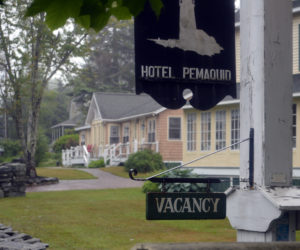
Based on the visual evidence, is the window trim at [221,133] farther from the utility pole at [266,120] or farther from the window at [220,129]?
the utility pole at [266,120]

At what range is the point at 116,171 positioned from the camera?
1453 inches

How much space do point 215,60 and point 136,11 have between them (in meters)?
1.05

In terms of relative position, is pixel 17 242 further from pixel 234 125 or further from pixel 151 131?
pixel 151 131

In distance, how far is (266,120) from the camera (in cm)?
438

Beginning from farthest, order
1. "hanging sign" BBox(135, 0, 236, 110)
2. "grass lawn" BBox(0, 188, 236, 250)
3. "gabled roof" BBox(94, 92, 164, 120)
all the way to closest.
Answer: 1. "gabled roof" BBox(94, 92, 164, 120)
2. "grass lawn" BBox(0, 188, 236, 250)
3. "hanging sign" BBox(135, 0, 236, 110)

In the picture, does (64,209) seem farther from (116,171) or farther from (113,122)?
Answer: (113,122)

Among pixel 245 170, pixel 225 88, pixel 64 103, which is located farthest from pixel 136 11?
pixel 64 103

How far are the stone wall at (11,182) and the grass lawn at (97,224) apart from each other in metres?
1.35

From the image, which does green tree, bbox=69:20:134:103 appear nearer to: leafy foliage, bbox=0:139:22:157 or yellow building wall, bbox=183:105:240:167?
leafy foliage, bbox=0:139:22:157

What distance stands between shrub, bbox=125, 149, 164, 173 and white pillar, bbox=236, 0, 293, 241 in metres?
29.0

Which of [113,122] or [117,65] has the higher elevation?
[117,65]

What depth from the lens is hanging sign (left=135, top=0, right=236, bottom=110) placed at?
4.25 meters

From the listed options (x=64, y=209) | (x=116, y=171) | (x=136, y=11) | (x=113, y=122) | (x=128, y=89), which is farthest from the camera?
(x=128, y=89)

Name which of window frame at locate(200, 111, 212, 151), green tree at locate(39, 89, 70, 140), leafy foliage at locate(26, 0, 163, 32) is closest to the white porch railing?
window frame at locate(200, 111, 212, 151)
